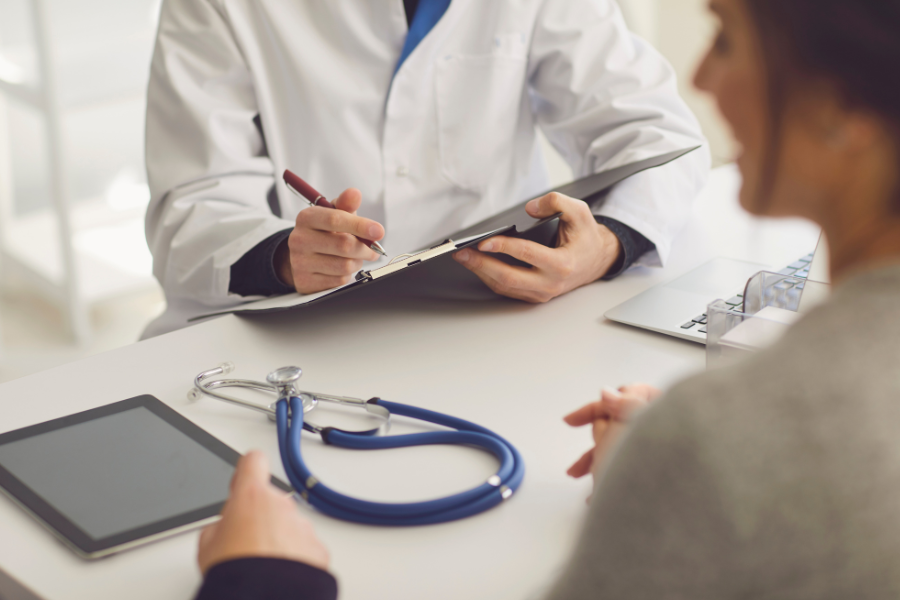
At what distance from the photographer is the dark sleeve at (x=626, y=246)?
3.01ft

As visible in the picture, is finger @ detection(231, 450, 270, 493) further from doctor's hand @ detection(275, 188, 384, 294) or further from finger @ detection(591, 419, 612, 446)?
doctor's hand @ detection(275, 188, 384, 294)

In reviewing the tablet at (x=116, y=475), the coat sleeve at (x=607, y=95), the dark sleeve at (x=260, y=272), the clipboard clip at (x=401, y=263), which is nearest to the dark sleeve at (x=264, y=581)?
the tablet at (x=116, y=475)

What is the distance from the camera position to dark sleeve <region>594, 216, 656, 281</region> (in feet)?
3.01

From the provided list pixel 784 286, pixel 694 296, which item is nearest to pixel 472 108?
pixel 694 296

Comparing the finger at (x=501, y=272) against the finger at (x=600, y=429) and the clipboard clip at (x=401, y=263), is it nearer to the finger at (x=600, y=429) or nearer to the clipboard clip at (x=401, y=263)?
the clipboard clip at (x=401, y=263)

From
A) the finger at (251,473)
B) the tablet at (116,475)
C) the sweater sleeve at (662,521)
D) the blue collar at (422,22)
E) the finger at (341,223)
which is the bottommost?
the tablet at (116,475)

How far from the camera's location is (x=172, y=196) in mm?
1064

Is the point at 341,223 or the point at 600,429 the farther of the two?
the point at 341,223

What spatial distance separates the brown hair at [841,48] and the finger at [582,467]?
0.94ft

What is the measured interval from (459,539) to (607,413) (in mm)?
124

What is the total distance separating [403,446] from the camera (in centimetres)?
59

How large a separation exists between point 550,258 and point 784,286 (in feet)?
0.77

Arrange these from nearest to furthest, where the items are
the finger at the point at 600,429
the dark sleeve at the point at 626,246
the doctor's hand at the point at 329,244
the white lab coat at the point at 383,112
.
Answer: the finger at the point at 600,429 < the doctor's hand at the point at 329,244 < the dark sleeve at the point at 626,246 < the white lab coat at the point at 383,112

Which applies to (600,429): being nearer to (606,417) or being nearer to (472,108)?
(606,417)
